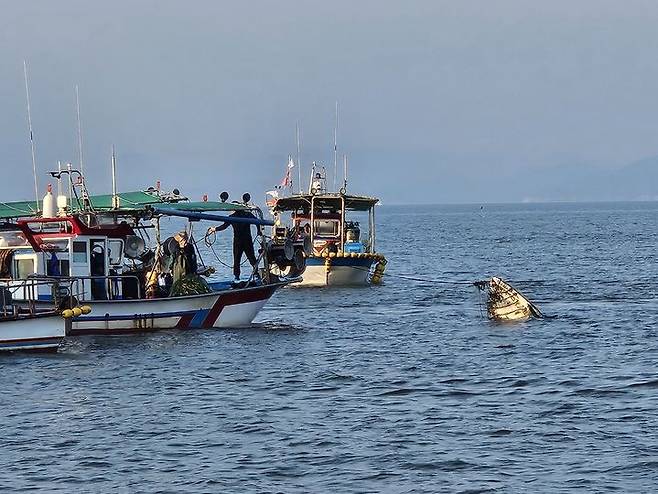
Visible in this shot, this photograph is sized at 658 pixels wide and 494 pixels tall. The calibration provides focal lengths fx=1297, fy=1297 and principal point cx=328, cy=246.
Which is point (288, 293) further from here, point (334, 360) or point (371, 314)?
point (334, 360)

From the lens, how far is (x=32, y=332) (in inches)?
1146

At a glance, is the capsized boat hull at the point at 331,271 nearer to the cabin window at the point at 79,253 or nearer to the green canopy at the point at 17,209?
the green canopy at the point at 17,209

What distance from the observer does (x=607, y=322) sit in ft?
123

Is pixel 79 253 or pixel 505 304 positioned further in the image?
pixel 505 304

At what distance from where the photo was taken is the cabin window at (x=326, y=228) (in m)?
55.2

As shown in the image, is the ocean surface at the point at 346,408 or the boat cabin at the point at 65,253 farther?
the boat cabin at the point at 65,253

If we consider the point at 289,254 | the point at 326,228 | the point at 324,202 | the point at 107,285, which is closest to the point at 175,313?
the point at 107,285

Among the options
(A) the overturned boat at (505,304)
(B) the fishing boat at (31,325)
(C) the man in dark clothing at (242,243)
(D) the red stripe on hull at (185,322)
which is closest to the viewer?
(B) the fishing boat at (31,325)

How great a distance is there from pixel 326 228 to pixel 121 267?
22309 mm

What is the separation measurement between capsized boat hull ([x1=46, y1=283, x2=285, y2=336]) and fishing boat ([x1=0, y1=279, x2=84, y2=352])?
1481mm

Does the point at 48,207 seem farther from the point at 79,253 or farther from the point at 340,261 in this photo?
the point at 340,261

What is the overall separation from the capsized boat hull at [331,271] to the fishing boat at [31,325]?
22849 mm

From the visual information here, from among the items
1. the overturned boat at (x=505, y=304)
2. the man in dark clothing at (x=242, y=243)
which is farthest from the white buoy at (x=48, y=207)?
the overturned boat at (x=505, y=304)

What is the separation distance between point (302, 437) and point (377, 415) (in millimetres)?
2163
